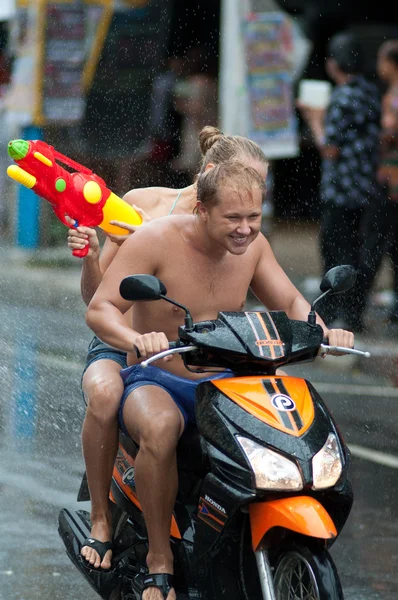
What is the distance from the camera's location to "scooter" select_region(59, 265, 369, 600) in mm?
3588

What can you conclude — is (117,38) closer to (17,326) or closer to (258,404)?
(17,326)

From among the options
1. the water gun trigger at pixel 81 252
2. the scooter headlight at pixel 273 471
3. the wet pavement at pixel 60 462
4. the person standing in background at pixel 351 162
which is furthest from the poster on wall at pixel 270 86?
the scooter headlight at pixel 273 471

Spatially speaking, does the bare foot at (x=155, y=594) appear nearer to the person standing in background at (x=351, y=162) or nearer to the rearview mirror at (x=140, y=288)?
the rearview mirror at (x=140, y=288)

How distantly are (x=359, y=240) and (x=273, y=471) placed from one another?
735 centimetres

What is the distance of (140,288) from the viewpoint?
378 cm

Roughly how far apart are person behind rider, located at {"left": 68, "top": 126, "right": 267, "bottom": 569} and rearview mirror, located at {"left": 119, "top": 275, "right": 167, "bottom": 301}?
1.72 feet

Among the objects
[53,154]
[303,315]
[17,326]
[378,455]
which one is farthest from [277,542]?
[17,326]

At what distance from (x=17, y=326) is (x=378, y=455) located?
3727 mm

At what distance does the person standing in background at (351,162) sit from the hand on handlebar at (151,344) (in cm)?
655

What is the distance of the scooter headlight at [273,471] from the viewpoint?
3.57 meters

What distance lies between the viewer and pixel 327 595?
11.5 feet

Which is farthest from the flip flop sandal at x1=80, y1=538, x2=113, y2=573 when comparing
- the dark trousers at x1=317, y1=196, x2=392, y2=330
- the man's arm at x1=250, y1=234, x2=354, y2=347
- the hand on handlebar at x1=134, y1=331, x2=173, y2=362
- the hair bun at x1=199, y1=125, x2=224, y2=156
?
the dark trousers at x1=317, y1=196, x2=392, y2=330

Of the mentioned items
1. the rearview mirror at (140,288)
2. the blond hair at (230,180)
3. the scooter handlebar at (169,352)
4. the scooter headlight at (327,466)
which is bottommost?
the scooter headlight at (327,466)

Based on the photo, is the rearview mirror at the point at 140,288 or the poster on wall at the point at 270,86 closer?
the rearview mirror at the point at 140,288
